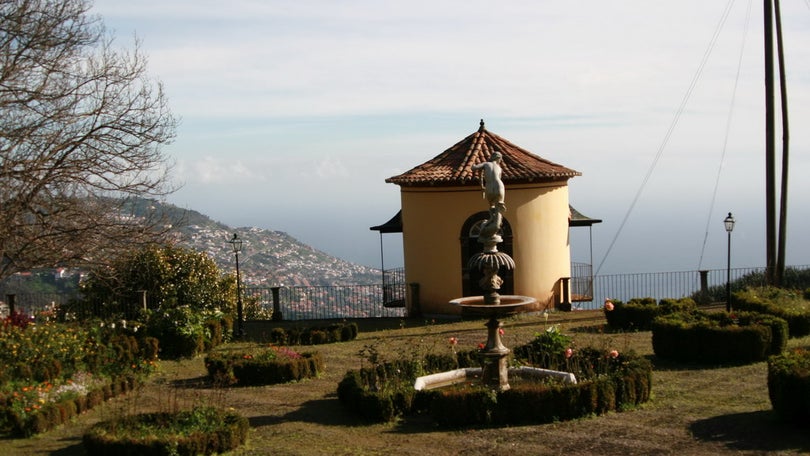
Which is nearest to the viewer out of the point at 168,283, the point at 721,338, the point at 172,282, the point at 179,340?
the point at 721,338

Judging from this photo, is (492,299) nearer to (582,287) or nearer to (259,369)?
(259,369)

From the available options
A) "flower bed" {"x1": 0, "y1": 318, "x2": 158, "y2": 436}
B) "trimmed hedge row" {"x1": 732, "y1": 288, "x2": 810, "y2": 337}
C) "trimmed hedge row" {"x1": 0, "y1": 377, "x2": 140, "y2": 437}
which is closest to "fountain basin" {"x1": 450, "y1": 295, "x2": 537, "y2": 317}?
"trimmed hedge row" {"x1": 0, "y1": 377, "x2": 140, "y2": 437}

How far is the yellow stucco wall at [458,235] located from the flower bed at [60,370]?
9.33m

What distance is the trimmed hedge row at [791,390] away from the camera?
1120 centimetres

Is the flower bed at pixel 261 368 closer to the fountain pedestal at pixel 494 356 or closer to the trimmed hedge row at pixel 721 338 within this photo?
the fountain pedestal at pixel 494 356

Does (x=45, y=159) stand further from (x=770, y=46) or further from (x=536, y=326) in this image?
(x=770, y=46)

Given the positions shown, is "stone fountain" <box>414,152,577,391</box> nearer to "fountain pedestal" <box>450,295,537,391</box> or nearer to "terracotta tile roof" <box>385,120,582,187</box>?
"fountain pedestal" <box>450,295,537,391</box>

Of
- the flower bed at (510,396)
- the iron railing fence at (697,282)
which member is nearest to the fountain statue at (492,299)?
the flower bed at (510,396)

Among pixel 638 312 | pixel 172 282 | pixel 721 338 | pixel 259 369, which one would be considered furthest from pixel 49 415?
pixel 172 282

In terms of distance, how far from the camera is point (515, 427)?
12.1 meters

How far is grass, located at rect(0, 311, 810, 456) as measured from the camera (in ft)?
36.0

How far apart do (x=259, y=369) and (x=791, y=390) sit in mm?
8731

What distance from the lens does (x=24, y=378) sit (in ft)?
46.3

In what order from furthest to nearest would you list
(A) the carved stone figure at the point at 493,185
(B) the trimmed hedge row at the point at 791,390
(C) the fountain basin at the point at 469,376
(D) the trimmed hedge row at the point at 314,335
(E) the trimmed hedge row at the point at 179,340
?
(D) the trimmed hedge row at the point at 314,335 < (E) the trimmed hedge row at the point at 179,340 < (A) the carved stone figure at the point at 493,185 < (C) the fountain basin at the point at 469,376 < (B) the trimmed hedge row at the point at 791,390
